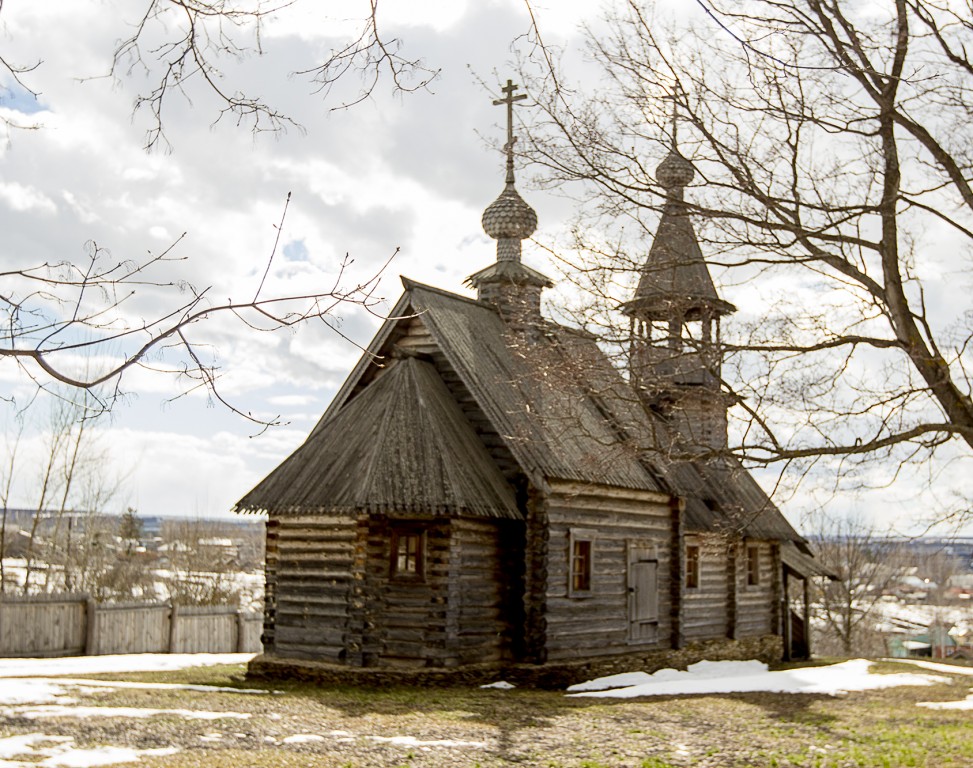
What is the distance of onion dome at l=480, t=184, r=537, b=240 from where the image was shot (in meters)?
25.5

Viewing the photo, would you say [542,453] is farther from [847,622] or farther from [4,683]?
[847,622]

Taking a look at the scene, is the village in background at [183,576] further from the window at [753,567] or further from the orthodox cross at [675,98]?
the orthodox cross at [675,98]

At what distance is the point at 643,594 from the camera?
2145 centimetres

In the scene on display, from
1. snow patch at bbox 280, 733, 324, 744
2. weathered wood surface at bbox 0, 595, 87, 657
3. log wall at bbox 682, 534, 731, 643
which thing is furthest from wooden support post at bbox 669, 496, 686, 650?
weathered wood surface at bbox 0, 595, 87, 657

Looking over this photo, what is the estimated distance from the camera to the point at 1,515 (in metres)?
34.7

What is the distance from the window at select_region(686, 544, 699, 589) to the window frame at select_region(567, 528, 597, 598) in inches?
183

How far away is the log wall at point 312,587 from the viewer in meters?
17.6

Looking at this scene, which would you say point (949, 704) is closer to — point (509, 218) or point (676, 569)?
point (676, 569)

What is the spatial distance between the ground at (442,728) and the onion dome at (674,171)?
6873mm

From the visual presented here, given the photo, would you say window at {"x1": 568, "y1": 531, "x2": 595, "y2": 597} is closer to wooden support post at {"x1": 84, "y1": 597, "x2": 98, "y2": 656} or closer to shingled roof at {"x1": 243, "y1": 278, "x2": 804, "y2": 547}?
shingled roof at {"x1": 243, "y1": 278, "x2": 804, "y2": 547}

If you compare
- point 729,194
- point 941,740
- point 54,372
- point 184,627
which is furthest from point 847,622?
point 54,372

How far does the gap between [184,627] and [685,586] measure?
39.4ft

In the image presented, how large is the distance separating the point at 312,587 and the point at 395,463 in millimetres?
2705

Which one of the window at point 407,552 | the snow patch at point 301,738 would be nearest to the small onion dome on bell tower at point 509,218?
the window at point 407,552
